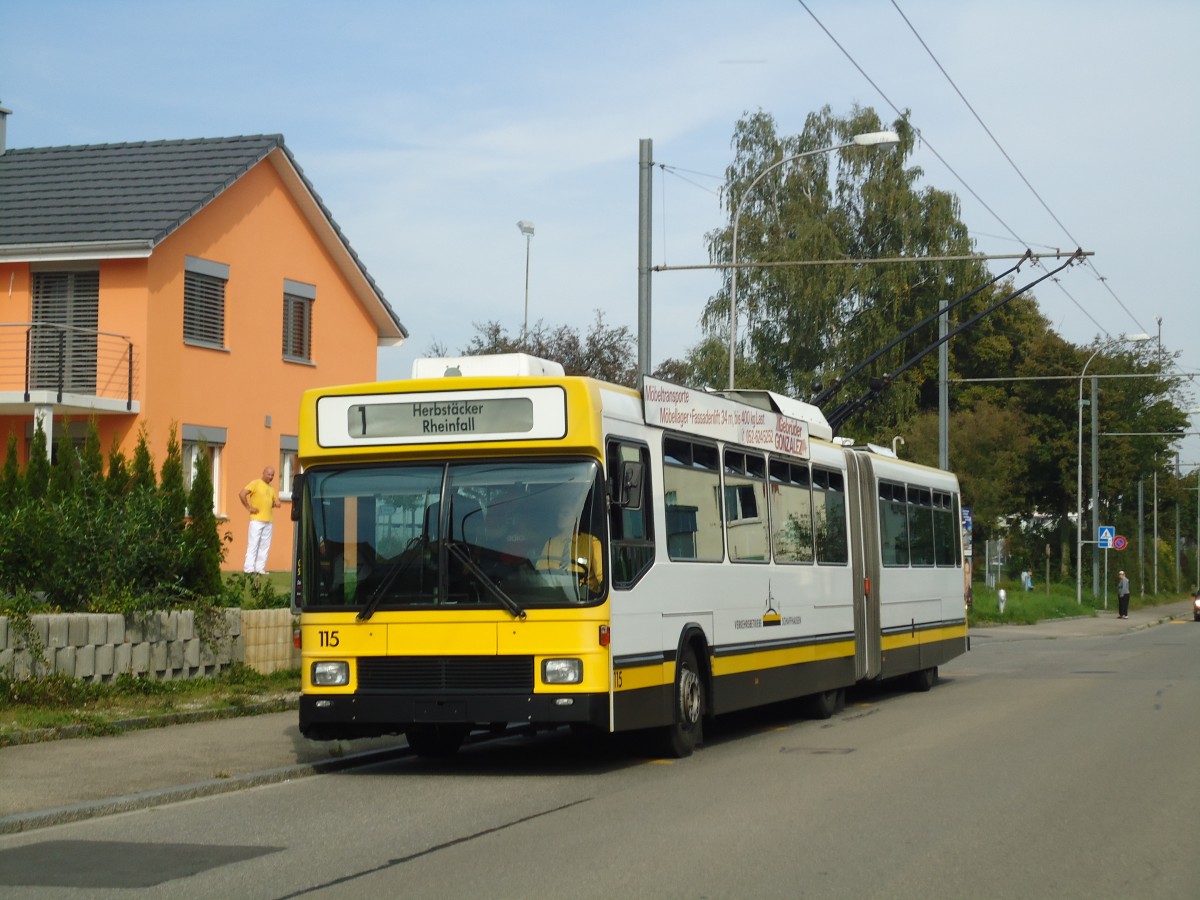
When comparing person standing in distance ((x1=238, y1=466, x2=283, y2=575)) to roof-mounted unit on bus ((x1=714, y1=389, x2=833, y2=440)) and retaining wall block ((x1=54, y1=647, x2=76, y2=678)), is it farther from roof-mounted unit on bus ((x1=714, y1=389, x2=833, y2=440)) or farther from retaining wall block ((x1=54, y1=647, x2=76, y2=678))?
roof-mounted unit on bus ((x1=714, y1=389, x2=833, y2=440))

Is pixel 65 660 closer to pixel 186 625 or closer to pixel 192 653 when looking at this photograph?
pixel 186 625

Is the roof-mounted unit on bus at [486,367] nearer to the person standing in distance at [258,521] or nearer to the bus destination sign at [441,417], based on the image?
the bus destination sign at [441,417]

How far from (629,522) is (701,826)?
307 centimetres

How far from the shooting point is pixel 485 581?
1129 cm

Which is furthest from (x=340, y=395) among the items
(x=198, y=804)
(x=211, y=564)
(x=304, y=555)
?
(x=211, y=564)

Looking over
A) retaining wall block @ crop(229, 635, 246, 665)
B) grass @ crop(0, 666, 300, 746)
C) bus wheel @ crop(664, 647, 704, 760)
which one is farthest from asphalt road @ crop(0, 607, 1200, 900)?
retaining wall block @ crop(229, 635, 246, 665)

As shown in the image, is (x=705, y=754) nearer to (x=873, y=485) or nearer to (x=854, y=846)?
(x=854, y=846)

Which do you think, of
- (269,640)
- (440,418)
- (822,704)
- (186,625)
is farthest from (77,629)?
(822,704)

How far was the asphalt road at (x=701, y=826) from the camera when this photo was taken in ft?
25.0

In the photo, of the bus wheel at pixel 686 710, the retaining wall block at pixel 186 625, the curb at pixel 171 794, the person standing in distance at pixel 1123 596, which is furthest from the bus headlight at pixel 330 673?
the person standing in distance at pixel 1123 596

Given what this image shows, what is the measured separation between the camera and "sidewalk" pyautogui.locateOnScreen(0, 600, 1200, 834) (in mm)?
9883

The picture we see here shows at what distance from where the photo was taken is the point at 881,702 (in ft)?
62.0

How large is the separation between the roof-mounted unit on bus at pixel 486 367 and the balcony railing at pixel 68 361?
1676 centimetres

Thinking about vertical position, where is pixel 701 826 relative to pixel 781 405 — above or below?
below
